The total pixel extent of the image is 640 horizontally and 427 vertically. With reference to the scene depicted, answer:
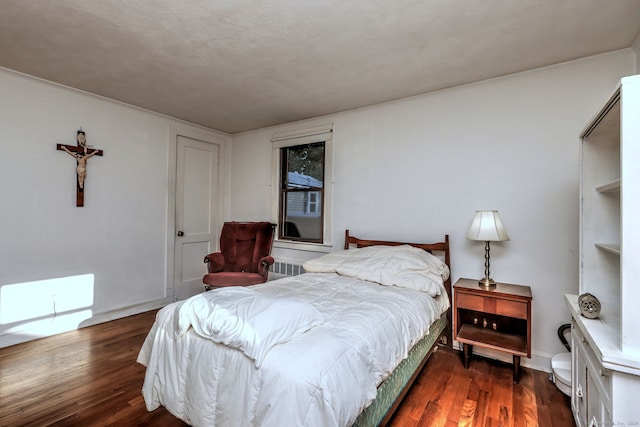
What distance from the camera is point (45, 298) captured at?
9.74 ft

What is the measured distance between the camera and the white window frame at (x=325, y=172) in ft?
12.1

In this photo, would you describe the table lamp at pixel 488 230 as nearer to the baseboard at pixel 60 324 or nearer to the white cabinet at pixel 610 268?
the white cabinet at pixel 610 268

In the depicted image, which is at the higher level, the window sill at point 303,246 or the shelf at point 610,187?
the shelf at point 610,187

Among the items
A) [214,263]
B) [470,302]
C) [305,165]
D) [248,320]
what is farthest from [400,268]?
[214,263]

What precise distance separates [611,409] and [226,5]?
272 cm

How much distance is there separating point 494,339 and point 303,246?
91.0 inches

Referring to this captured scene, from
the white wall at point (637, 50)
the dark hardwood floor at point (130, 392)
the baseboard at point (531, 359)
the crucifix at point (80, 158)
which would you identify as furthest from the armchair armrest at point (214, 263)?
the white wall at point (637, 50)

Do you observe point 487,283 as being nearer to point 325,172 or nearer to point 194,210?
point 325,172

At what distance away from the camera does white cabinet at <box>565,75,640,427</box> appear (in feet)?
3.77

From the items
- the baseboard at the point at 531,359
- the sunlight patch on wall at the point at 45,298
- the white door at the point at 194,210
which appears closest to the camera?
the baseboard at the point at 531,359

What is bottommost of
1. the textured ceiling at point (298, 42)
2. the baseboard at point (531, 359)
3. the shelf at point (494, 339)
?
the baseboard at point (531, 359)

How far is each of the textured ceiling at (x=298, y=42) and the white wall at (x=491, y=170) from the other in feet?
0.66

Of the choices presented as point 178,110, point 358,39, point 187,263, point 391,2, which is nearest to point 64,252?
point 187,263

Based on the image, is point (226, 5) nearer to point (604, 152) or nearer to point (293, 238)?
point (604, 152)
